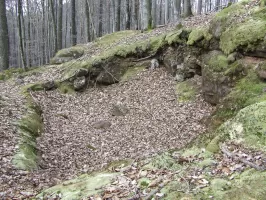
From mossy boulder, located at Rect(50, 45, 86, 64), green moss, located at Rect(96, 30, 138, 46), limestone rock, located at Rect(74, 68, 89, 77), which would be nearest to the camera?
limestone rock, located at Rect(74, 68, 89, 77)

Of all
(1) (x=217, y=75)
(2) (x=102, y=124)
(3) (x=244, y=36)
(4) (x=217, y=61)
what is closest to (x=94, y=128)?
(2) (x=102, y=124)

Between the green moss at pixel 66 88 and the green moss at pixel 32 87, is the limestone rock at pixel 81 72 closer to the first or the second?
the green moss at pixel 66 88

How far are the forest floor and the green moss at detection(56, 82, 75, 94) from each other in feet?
0.94

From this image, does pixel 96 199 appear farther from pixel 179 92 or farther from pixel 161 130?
pixel 179 92

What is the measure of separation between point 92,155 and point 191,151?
10.2 ft

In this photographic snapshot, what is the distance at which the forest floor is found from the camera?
6441 mm

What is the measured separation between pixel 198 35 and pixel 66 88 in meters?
6.12

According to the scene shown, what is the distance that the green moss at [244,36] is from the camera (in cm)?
783

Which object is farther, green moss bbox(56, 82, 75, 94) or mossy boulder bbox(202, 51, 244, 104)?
green moss bbox(56, 82, 75, 94)

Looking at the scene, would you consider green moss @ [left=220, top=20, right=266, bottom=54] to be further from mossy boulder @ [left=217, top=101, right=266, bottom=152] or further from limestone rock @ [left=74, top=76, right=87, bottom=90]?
limestone rock @ [left=74, top=76, right=87, bottom=90]

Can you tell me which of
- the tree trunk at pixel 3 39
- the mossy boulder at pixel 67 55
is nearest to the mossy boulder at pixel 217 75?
the mossy boulder at pixel 67 55

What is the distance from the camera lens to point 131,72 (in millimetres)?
12641

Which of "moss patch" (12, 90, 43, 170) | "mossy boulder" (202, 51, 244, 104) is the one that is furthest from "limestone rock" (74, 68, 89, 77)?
"mossy boulder" (202, 51, 244, 104)

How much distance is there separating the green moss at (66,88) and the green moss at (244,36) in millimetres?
6754
